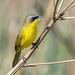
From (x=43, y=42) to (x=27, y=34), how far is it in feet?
0.67

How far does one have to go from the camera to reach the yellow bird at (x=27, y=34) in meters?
2.52

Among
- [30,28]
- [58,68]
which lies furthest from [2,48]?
[58,68]

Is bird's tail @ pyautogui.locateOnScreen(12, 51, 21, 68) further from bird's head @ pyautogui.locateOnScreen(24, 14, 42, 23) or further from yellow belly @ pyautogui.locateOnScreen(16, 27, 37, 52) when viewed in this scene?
bird's head @ pyautogui.locateOnScreen(24, 14, 42, 23)

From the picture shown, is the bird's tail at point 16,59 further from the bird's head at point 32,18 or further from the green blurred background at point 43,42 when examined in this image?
the bird's head at point 32,18

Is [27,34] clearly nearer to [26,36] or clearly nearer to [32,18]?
[26,36]

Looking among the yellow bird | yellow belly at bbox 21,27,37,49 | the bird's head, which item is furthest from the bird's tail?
the bird's head

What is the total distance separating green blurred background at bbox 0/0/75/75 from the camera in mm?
2482

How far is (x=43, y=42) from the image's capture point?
8.59 ft

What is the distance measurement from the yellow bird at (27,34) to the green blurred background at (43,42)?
64 millimetres

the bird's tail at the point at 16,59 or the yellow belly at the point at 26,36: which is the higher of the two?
the yellow belly at the point at 26,36

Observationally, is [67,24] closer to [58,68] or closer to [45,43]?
[45,43]

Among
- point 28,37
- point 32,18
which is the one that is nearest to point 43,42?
point 28,37

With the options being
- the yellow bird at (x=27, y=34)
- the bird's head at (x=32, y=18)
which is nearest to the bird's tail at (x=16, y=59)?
the yellow bird at (x=27, y=34)

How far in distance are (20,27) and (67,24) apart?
0.59m
